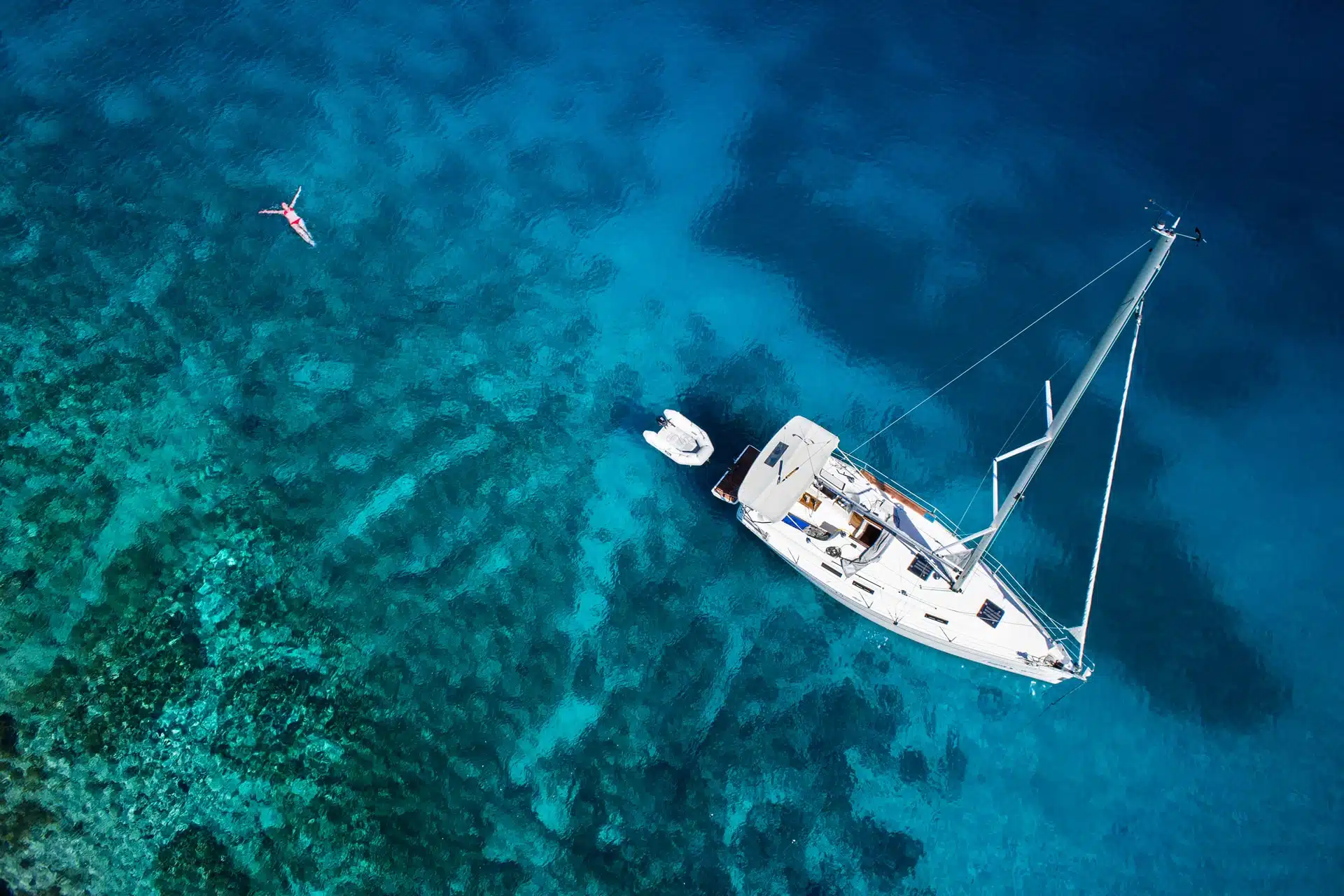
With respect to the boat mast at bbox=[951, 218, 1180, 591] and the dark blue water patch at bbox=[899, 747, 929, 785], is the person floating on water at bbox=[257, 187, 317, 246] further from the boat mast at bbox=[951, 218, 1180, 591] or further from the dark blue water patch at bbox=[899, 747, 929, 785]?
the dark blue water patch at bbox=[899, 747, 929, 785]

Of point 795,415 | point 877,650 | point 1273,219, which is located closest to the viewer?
point 877,650

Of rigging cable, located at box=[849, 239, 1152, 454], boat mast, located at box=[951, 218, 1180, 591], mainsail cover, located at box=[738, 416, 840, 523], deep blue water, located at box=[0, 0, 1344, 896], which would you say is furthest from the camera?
rigging cable, located at box=[849, 239, 1152, 454]

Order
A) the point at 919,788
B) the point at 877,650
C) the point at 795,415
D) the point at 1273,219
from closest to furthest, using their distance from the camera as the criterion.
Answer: the point at 919,788, the point at 877,650, the point at 795,415, the point at 1273,219

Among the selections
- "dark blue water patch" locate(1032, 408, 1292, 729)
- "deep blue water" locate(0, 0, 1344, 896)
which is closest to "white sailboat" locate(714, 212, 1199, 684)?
"dark blue water patch" locate(1032, 408, 1292, 729)

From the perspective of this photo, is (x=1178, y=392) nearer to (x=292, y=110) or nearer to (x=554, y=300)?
(x=554, y=300)

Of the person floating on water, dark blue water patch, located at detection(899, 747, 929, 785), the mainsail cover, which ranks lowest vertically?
dark blue water patch, located at detection(899, 747, 929, 785)

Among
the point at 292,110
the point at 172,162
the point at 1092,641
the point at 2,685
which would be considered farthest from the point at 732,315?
the point at 2,685

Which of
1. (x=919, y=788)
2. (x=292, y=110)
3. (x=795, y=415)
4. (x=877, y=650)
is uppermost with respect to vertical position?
(x=292, y=110)
